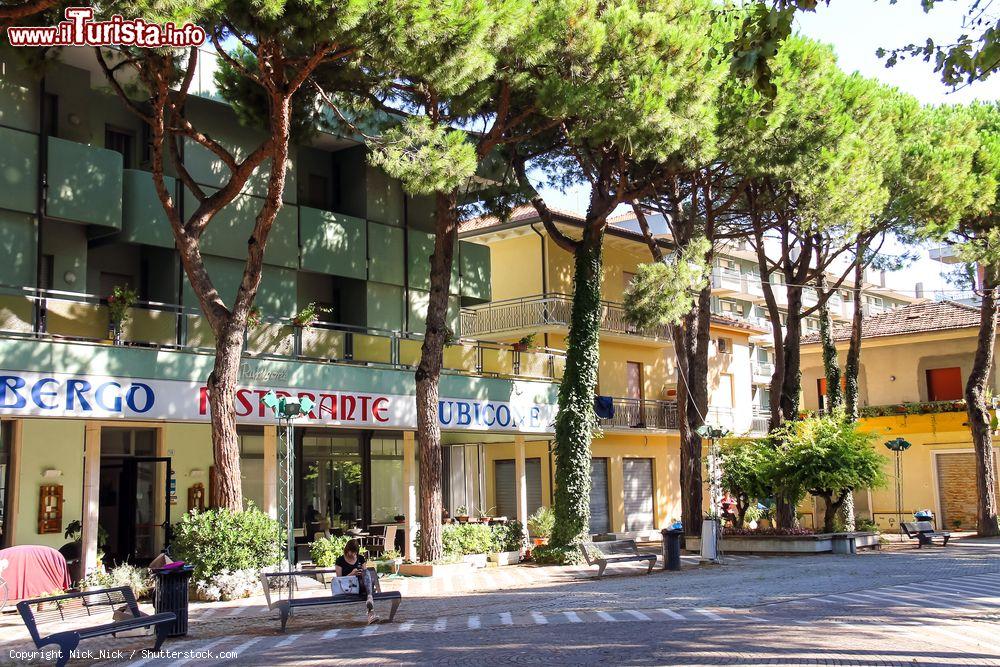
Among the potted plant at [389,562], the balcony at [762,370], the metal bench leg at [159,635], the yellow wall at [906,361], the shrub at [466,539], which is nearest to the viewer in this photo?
the metal bench leg at [159,635]

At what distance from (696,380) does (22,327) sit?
15736 mm

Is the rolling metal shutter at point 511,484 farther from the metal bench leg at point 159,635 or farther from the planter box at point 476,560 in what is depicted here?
the metal bench leg at point 159,635

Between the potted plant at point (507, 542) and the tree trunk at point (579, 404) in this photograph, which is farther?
the potted plant at point (507, 542)

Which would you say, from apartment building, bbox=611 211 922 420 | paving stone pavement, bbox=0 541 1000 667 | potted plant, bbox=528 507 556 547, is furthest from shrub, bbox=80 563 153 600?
apartment building, bbox=611 211 922 420

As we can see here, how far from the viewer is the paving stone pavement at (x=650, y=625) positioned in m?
9.36

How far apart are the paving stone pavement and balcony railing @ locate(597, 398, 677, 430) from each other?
44.3 ft

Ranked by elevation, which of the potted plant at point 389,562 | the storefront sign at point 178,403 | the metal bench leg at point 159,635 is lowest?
the potted plant at point 389,562

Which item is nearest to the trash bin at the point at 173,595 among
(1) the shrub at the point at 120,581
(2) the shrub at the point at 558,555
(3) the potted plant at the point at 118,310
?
(1) the shrub at the point at 120,581

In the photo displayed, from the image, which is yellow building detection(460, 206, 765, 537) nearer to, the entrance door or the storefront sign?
the storefront sign

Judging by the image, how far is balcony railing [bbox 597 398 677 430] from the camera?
32.2 meters

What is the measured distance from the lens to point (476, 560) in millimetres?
21656

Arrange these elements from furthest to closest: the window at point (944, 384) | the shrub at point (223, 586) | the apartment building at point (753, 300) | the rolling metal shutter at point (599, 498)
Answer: the apartment building at point (753, 300) < the window at point (944, 384) < the rolling metal shutter at point (599, 498) < the shrub at point (223, 586)

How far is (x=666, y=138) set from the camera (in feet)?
66.7

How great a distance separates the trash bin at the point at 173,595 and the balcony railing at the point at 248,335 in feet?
18.4
